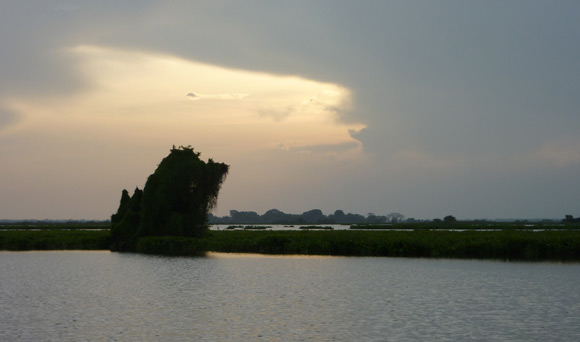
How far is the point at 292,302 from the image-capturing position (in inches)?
1205

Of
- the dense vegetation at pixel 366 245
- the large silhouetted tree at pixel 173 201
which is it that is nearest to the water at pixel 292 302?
the dense vegetation at pixel 366 245

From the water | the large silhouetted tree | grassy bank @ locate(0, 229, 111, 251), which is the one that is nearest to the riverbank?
grassy bank @ locate(0, 229, 111, 251)

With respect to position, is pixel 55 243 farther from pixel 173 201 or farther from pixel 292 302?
pixel 292 302

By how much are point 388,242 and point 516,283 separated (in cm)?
2435

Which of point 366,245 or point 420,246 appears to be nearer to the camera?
point 420,246

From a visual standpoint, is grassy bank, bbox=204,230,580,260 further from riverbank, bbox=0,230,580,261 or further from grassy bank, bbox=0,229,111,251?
grassy bank, bbox=0,229,111,251

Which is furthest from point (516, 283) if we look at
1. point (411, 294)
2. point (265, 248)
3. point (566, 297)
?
point (265, 248)

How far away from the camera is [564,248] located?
55969 mm

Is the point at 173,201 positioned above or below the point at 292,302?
above

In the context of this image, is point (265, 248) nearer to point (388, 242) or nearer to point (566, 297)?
point (388, 242)

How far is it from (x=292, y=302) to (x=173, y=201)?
142ft

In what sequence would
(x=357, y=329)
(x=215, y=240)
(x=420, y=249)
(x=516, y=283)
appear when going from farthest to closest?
(x=215, y=240) < (x=420, y=249) < (x=516, y=283) < (x=357, y=329)

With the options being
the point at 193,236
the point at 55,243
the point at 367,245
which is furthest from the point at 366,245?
the point at 55,243

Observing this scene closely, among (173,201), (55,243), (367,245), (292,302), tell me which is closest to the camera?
(292,302)
